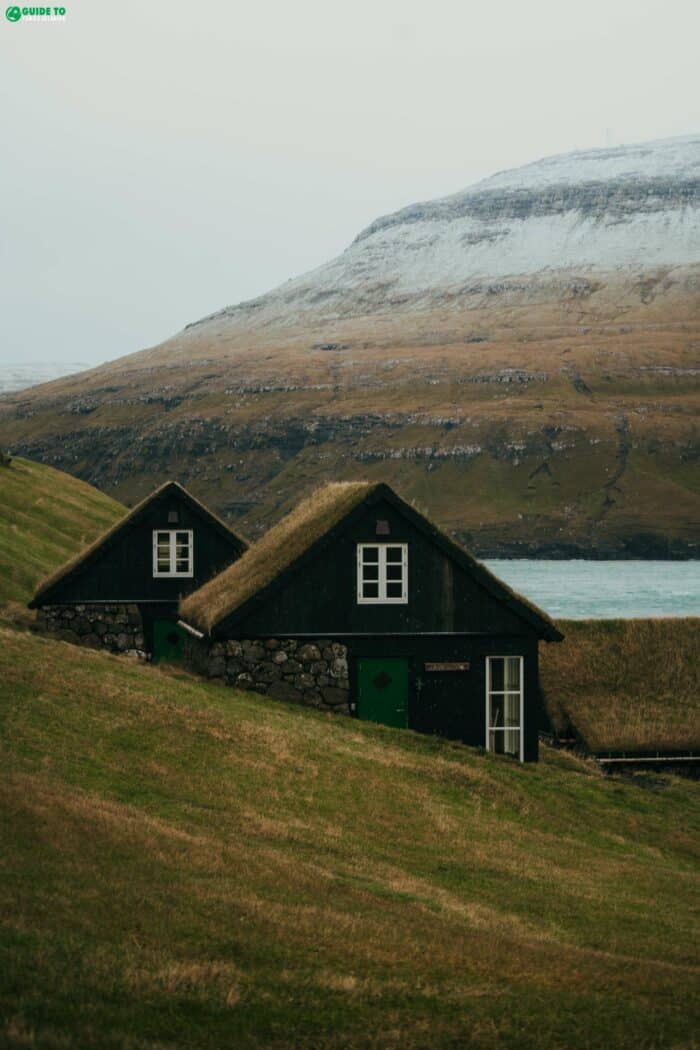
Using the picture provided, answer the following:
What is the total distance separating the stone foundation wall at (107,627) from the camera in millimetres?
47969

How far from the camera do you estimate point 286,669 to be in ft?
122

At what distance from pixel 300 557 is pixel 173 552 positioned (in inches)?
523

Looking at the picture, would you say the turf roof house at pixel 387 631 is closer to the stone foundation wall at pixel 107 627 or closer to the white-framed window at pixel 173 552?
the stone foundation wall at pixel 107 627

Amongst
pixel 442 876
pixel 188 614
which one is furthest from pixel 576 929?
pixel 188 614

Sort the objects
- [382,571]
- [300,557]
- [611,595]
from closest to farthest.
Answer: [300,557] → [382,571] → [611,595]

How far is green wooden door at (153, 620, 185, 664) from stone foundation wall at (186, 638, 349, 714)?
9.90 m

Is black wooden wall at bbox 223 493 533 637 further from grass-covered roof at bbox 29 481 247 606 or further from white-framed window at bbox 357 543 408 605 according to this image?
grass-covered roof at bbox 29 481 247 606

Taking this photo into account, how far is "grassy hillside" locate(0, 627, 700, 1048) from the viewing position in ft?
40.7

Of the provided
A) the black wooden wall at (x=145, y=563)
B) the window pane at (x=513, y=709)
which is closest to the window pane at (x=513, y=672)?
the window pane at (x=513, y=709)

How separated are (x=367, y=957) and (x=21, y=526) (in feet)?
195

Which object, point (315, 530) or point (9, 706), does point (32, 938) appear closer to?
point (9, 706)

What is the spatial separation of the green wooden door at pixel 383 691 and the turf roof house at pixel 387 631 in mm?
25

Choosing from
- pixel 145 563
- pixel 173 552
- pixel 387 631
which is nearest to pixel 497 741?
pixel 387 631

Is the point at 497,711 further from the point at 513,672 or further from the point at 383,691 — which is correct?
the point at 383,691
